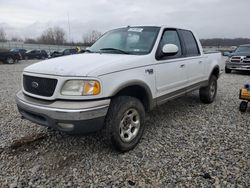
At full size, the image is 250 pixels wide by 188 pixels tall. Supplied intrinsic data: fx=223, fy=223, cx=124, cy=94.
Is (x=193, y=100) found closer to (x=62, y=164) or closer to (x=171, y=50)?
(x=171, y=50)

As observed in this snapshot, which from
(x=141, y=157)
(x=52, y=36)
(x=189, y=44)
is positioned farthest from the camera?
(x=52, y=36)

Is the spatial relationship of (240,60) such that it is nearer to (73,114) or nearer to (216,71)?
(216,71)

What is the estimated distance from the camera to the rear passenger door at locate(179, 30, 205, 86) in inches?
188

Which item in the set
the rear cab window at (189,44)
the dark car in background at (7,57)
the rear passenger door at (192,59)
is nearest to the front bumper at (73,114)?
the rear passenger door at (192,59)

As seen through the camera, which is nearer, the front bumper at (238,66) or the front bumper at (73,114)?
the front bumper at (73,114)

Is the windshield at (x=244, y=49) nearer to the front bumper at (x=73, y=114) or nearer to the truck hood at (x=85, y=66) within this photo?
the truck hood at (x=85, y=66)

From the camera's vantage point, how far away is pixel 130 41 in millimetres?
4082

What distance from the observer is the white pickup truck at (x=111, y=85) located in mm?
2820

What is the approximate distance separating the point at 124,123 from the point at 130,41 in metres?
1.58

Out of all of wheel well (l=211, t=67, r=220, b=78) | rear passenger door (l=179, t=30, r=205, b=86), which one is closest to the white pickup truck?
rear passenger door (l=179, t=30, r=205, b=86)

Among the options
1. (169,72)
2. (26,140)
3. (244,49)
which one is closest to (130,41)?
(169,72)

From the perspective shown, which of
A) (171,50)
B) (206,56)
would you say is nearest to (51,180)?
(171,50)

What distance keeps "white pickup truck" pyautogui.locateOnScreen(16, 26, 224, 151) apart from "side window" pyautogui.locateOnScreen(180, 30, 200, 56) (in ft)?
1.05

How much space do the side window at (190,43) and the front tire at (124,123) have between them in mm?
2103
